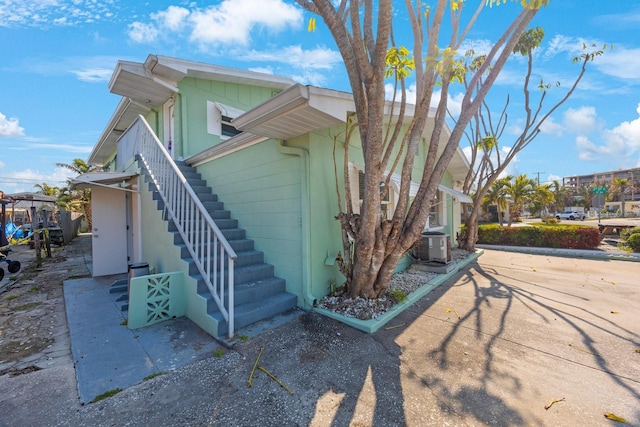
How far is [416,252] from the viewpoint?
28.1ft

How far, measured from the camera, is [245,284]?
15.6ft

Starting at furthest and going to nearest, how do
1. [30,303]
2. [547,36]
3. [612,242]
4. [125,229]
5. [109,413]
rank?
[612,242] < [547,36] < [125,229] < [30,303] < [109,413]

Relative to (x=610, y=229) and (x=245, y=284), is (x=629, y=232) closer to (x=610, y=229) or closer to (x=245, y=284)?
(x=610, y=229)

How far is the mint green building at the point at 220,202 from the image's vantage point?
4082mm

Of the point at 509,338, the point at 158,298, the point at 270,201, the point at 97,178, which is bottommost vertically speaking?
the point at 509,338

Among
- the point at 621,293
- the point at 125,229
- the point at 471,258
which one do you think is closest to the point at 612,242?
the point at 471,258

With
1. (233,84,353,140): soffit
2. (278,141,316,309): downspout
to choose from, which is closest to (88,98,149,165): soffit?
(233,84,353,140): soffit

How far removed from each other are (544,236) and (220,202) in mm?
14806

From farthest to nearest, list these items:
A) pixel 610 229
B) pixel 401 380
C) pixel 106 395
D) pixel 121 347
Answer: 1. pixel 610 229
2. pixel 121 347
3. pixel 401 380
4. pixel 106 395

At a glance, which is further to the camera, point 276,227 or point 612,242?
point 612,242

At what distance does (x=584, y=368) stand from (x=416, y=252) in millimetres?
5555

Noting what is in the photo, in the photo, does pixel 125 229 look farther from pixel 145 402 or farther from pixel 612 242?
Result: pixel 612 242

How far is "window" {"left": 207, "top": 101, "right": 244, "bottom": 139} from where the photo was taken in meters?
8.69

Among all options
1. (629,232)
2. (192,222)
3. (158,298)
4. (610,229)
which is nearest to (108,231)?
(158,298)
